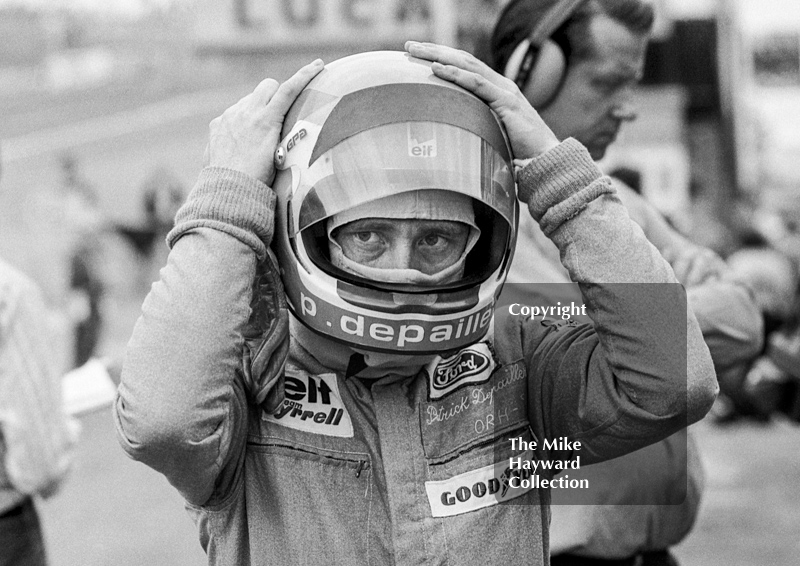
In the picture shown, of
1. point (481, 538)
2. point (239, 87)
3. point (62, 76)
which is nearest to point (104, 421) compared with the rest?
point (481, 538)

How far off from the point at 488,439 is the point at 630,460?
0.74 meters

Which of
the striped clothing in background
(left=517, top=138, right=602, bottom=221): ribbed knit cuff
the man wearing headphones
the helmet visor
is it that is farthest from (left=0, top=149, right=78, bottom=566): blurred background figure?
(left=517, top=138, right=602, bottom=221): ribbed knit cuff

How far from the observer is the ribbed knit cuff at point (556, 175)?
5.62 feet

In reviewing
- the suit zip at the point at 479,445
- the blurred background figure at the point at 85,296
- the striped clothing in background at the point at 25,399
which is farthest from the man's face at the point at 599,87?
the blurred background figure at the point at 85,296

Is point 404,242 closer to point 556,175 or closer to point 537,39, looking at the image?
point 556,175

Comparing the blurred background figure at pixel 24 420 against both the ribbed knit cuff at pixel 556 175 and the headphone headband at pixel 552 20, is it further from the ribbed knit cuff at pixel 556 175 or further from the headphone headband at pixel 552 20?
the ribbed knit cuff at pixel 556 175

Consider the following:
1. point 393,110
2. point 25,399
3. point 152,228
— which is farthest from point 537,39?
point 152,228

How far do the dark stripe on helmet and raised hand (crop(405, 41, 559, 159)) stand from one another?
5cm

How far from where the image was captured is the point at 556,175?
1722mm

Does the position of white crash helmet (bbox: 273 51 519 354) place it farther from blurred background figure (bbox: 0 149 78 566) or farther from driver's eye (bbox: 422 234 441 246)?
blurred background figure (bbox: 0 149 78 566)

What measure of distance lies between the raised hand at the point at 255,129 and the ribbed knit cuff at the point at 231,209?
3 cm

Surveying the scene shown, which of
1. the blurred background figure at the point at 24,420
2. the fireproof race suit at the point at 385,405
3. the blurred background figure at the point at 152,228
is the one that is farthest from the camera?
the blurred background figure at the point at 152,228

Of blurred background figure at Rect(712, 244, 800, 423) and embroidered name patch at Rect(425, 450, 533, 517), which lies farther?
blurred background figure at Rect(712, 244, 800, 423)

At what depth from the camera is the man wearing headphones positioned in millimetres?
2354
